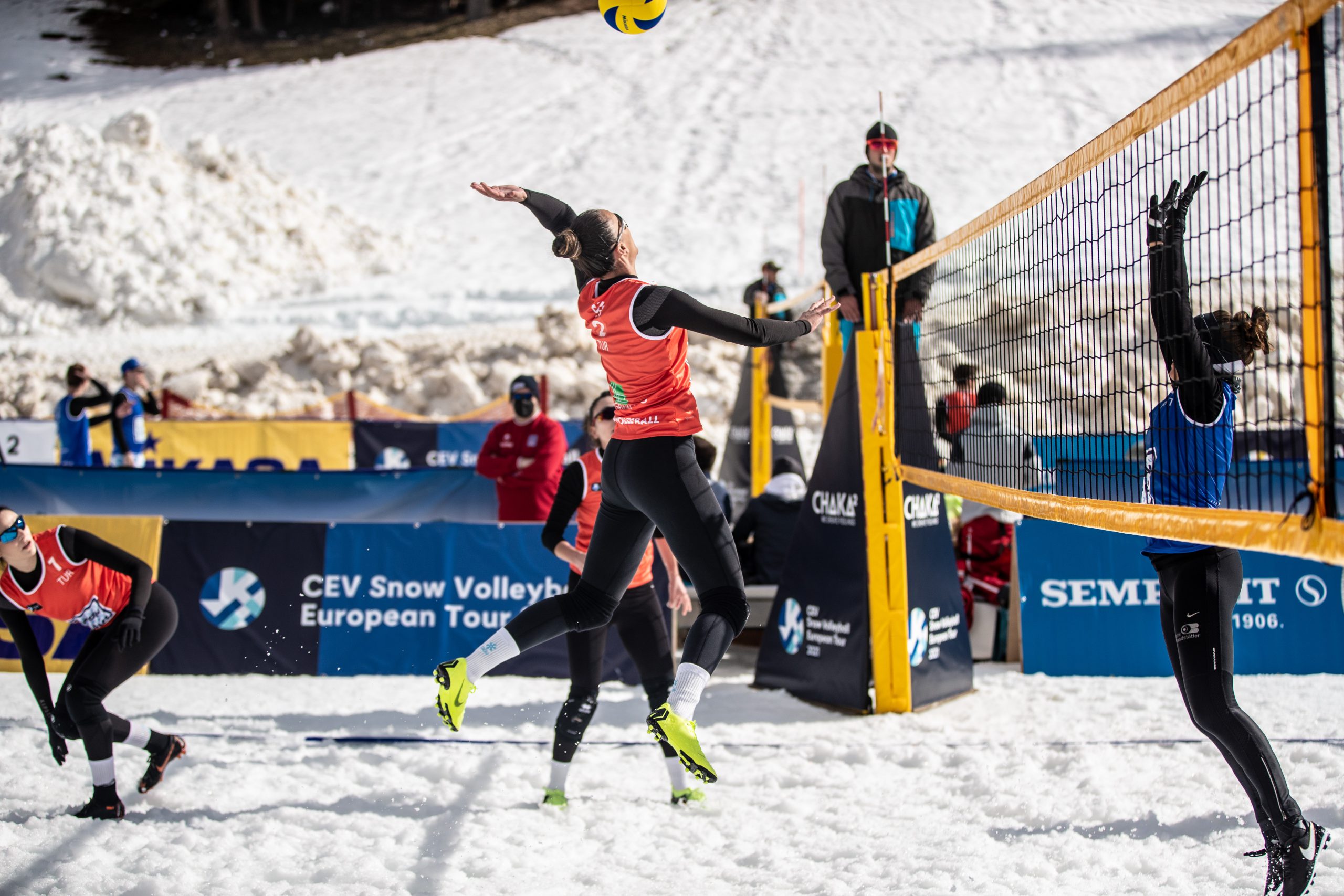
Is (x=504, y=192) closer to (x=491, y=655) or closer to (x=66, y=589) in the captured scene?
(x=491, y=655)

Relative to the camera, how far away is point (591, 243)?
3.64 m

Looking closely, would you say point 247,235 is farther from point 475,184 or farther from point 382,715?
point 475,184

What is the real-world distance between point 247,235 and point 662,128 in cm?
1344

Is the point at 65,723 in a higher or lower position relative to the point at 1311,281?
lower

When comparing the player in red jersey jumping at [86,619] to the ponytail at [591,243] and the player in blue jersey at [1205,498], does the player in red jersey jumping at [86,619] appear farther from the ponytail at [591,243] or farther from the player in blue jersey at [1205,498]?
the player in blue jersey at [1205,498]

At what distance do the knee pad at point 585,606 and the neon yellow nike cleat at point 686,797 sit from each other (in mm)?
1336

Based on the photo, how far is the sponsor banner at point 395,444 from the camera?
42.5ft

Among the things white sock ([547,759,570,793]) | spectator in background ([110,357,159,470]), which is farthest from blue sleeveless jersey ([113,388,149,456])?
white sock ([547,759,570,793])

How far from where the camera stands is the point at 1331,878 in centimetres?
364

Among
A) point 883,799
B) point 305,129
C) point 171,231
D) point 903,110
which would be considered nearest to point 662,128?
point 903,110

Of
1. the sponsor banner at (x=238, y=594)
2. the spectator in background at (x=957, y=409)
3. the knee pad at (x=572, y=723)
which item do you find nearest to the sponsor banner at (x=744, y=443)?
the spectator in background at (x=957, y=409)

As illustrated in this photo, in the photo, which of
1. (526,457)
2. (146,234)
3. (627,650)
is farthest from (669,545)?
(146,234)

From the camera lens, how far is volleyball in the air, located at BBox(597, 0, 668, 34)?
4379mm

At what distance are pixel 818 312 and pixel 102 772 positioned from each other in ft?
11.9
